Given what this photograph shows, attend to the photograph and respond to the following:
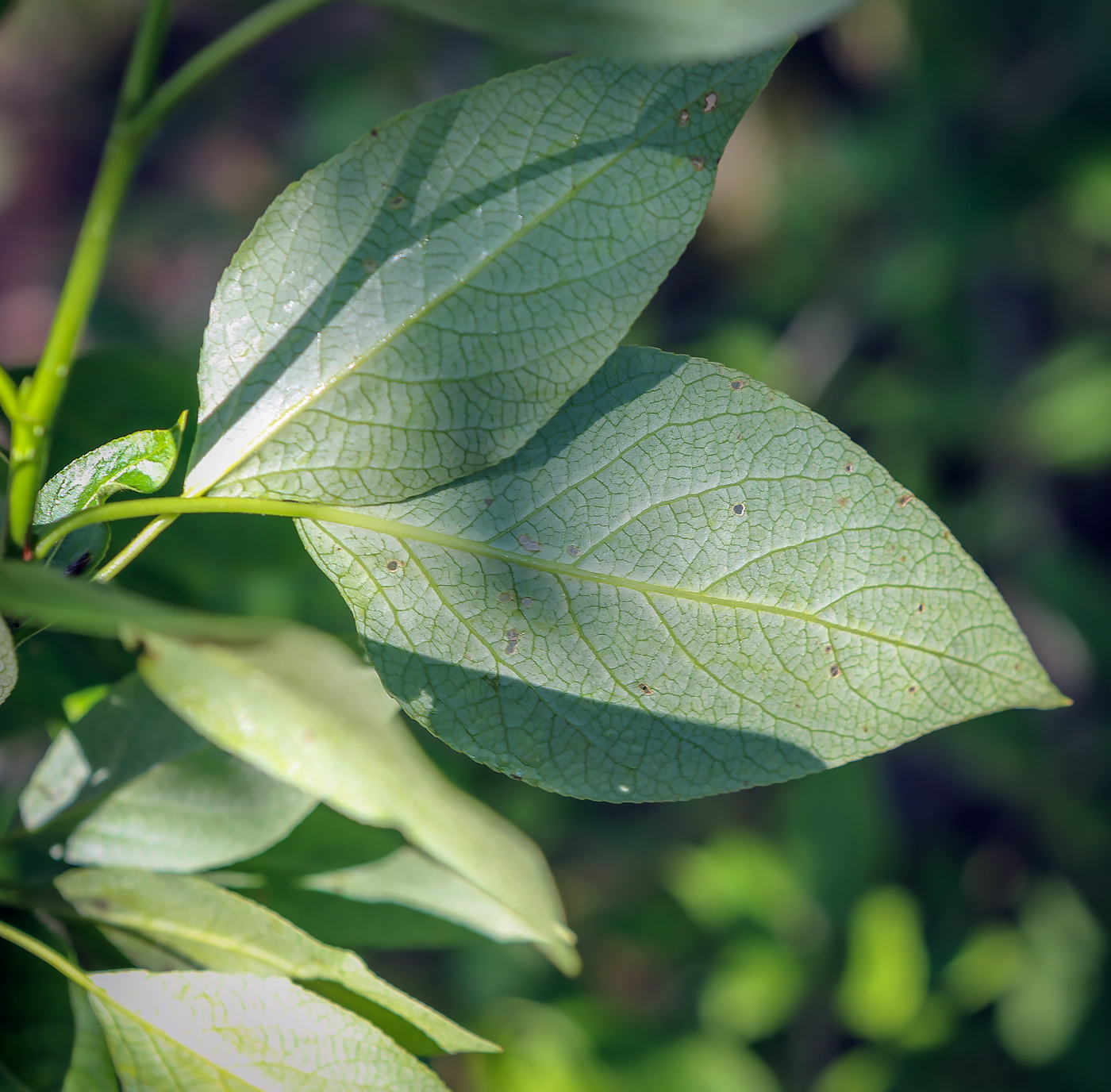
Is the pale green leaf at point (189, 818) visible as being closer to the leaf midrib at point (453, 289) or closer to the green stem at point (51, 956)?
the green stem at point (51, 956)

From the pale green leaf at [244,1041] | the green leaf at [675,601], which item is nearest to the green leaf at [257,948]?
the pale green leaf at [244,1041]

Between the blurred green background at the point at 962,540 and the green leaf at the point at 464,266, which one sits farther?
the blurred green background at the point at 962,540

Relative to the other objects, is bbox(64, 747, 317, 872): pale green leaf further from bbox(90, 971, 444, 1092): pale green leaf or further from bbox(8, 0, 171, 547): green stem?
bbox(8, 0, 171, 547): green stem

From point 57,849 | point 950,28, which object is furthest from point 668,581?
point 950,28

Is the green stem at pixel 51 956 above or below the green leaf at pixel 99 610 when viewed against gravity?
below

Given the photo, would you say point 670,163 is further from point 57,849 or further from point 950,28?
point 950,28

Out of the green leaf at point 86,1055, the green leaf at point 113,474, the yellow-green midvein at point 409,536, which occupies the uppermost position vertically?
the green leaf at point 113,474

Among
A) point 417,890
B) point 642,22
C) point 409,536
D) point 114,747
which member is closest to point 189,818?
point 114,747
